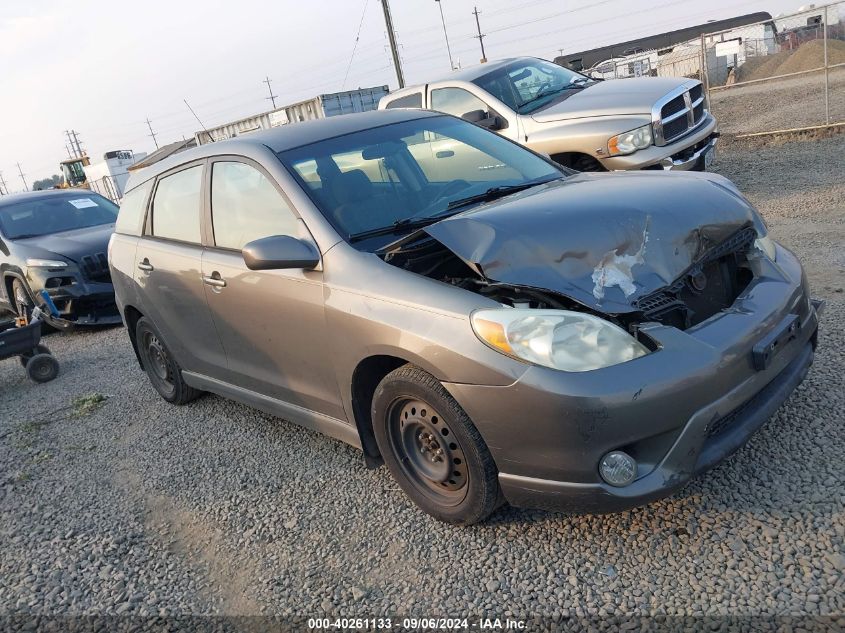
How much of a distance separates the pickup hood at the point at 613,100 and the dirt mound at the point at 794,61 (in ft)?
74.3

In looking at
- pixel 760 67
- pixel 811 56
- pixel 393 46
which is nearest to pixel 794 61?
pixel 811 56

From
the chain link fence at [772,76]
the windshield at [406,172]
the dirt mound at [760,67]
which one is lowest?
the dirt mound at [760,67]

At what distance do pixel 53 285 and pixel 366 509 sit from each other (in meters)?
6.54

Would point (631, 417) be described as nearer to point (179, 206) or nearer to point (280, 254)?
point (280, 254)

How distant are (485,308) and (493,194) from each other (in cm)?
128

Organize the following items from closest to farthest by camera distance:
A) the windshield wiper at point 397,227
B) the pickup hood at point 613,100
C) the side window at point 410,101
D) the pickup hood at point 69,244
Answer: the windshield wiper at point 397,227, the pickup hood at point 613,100, the pickup hood at point 69,244, the side window at point 410,101

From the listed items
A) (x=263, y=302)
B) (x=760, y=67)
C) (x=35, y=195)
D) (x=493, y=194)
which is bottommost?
(x=760, y=67)

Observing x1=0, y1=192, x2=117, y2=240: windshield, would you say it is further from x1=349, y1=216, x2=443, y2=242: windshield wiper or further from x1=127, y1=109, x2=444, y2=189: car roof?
x1=349, y1=216, x2=443, y2=242: windshield wiper

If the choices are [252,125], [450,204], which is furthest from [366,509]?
[252,125]

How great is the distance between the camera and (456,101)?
28.8 ft

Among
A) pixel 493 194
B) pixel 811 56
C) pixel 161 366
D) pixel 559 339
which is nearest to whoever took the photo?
pixel 559 339

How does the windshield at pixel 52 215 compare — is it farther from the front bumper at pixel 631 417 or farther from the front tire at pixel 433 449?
the front bumper at pixel 631 417

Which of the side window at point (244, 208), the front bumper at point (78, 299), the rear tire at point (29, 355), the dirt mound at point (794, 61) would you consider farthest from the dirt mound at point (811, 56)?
the side window at point (244, 208)

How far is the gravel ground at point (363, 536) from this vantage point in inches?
102
